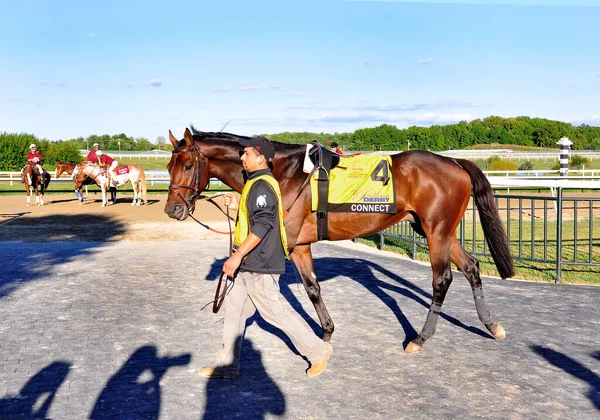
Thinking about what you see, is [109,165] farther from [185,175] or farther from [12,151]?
[12,151]

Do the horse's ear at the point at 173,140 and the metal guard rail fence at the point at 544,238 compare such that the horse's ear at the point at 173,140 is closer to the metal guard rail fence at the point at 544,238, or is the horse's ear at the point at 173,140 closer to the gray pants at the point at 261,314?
the gray pants at the point at 261,314

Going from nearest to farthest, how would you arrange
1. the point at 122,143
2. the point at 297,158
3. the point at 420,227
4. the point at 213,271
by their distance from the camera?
the point at 297,158 < the point at 420,227 < the point at 213,271 < the point at 122,143

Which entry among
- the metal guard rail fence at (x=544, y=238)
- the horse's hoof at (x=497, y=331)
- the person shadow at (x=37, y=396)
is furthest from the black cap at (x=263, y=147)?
the metal guard rail fence at (x=544, y=238)

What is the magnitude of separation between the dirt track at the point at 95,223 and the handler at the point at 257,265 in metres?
11.0

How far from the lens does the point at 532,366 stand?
5.87 m

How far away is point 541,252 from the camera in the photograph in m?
13.0

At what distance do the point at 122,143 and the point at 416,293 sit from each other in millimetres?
93126

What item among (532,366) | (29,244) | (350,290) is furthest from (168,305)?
(29,244)

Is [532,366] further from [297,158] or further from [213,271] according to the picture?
[213,271]

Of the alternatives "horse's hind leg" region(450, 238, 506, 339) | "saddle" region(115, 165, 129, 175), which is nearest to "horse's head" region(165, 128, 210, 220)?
"horse's hind leg" region(450, 238, 506, 339)

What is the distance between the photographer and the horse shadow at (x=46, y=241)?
11.0m

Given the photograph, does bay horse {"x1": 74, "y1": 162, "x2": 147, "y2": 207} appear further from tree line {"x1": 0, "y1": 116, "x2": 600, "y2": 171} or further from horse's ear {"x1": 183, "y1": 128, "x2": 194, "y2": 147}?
tree line {"x1": 0, "y1": 116, "x2": 600, "y2": 171}

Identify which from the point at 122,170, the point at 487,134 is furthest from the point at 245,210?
the point at 487,134

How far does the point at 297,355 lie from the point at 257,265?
1.44 metres
